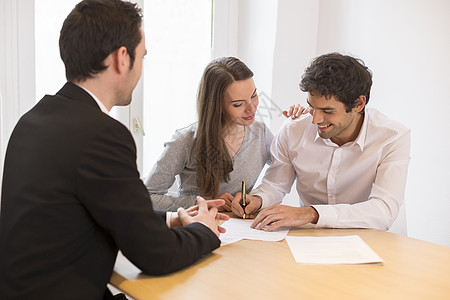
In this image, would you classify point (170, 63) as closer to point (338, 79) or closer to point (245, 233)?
point (338, 79)

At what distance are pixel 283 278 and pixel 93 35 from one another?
83cm

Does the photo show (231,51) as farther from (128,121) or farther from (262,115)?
(128,121)

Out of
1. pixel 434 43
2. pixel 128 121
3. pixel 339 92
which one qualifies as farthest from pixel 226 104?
pixel 434 43

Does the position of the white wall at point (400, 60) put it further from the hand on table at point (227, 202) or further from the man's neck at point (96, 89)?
the man's neck at point (96, 89)

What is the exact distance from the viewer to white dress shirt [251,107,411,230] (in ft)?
6.06

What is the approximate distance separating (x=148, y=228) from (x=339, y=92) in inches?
45.0

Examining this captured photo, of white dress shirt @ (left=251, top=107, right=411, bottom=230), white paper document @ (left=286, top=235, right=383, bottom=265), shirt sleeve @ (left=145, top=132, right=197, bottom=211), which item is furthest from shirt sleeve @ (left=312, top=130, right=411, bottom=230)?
shirt sleeve @ (left=145, top=132, right=197, bottom=211)

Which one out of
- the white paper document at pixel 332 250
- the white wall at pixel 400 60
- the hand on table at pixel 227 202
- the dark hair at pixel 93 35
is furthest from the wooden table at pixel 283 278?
the white wall at pixel 400 60

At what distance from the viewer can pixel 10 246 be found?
112 centimetres

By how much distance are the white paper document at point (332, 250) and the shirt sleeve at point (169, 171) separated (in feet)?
2.04

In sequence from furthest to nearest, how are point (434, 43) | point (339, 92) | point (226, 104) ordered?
point (434, 43), point (226, 104), point (339, 92)

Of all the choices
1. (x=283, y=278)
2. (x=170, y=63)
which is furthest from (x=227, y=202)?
(x=170, y=63)

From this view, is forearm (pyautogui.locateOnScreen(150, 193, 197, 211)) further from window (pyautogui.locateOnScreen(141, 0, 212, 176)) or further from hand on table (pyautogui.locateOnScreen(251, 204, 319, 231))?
window (pyautogui.locateOnScreen(141, 0, 212, 176))

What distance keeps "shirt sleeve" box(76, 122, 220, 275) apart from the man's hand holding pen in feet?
2.35
